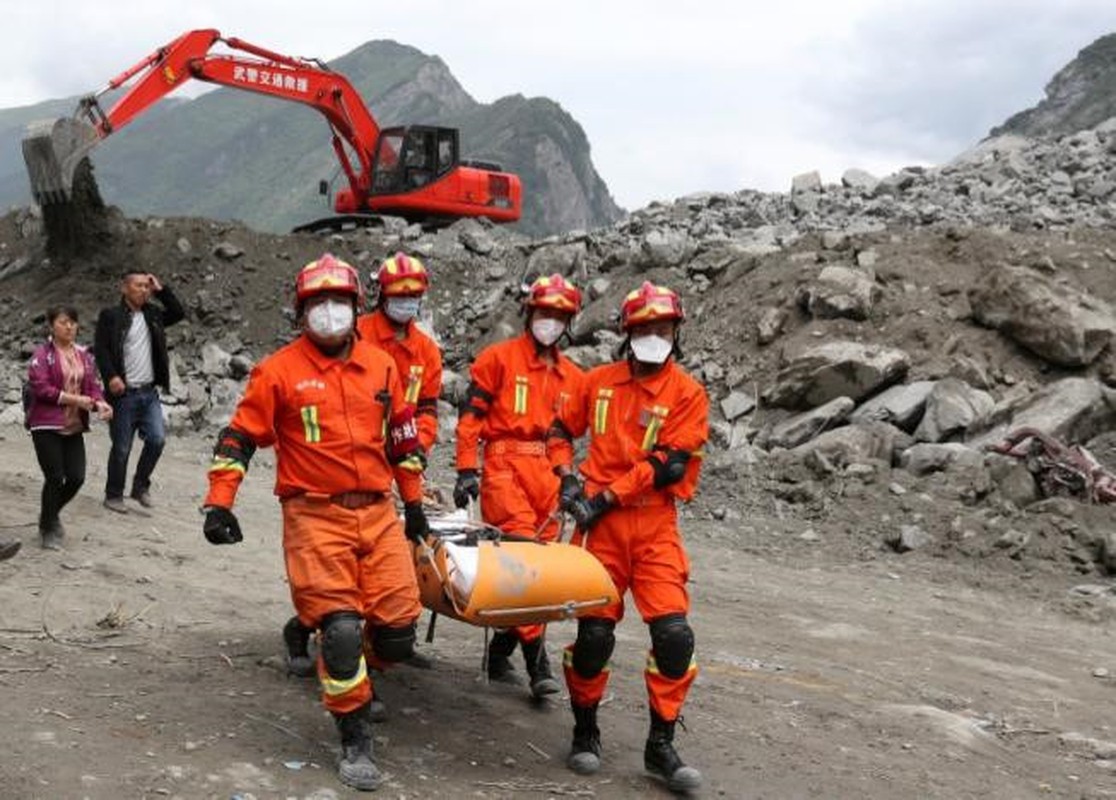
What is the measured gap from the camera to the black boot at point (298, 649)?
19.9 feet

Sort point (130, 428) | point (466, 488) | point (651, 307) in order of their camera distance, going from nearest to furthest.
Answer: point (651, 307) < point (466, 488) < point (130, 428)

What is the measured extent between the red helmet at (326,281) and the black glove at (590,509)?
129 centimetres

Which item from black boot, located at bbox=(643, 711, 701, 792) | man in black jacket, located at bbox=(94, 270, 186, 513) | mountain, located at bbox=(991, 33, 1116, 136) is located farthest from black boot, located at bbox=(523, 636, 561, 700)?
mountain, located at bbox=(991, 33, 1116, 136)

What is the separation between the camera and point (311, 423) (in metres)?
5.11

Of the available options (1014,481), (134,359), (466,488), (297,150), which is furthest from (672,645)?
(297,150)

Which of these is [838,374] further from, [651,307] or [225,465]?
[225,465]

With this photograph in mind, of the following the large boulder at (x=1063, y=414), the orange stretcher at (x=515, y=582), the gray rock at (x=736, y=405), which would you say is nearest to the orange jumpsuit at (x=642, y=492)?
the orange stretcher at (x=515, y=582)

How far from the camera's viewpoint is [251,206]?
11212 centimetres

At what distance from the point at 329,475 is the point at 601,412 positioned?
1324mm

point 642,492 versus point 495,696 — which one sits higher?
point 642,492

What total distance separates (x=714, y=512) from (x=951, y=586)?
2.61 m

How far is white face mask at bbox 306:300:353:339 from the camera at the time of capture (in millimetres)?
5164

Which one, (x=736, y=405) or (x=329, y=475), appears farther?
(x=736, y=405)

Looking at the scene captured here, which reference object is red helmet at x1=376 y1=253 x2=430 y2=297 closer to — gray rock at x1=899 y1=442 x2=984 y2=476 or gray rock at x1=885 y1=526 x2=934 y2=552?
gray rock at x1=885 y1=526 x2=934 y2=552
